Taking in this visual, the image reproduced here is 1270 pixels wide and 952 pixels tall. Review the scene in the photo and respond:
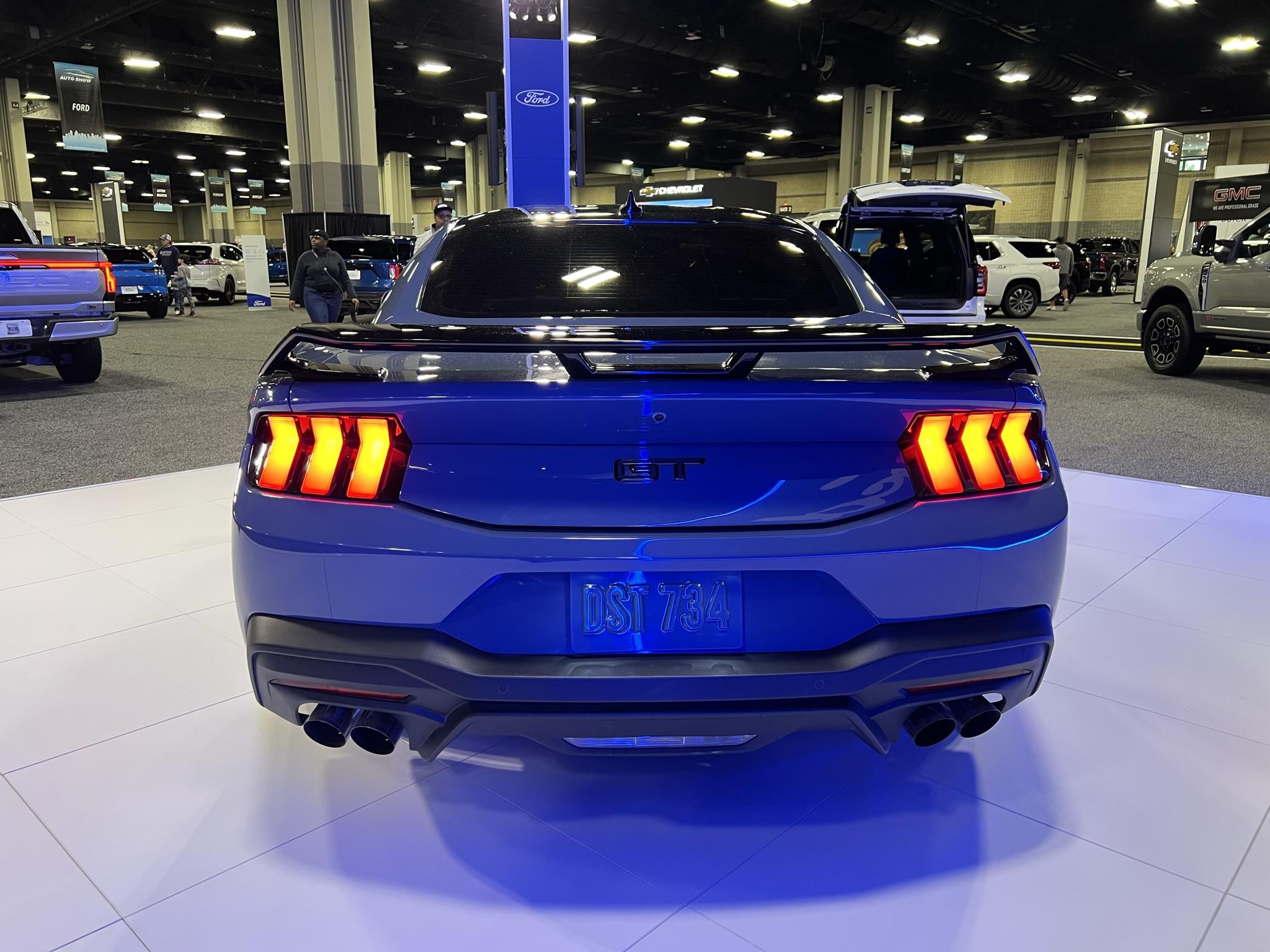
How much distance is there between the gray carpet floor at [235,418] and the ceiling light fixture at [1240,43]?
11.5 m

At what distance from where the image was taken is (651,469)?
5.11 feet

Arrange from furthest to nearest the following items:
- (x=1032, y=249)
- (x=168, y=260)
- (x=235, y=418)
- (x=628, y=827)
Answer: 1. (x=168, y=260)
2. (x=1032, y=249)
3. (x=235, y=418)
4. (x=628, y=827)

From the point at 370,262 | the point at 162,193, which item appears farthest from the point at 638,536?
the point at 162,193

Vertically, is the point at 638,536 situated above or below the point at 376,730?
above

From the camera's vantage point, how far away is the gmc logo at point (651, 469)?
1555 mm

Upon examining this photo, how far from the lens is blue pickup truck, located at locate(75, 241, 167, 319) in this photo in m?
18.5

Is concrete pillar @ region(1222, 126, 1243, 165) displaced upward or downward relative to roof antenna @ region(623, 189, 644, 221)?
upward

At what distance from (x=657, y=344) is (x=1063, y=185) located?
3620 centimetres

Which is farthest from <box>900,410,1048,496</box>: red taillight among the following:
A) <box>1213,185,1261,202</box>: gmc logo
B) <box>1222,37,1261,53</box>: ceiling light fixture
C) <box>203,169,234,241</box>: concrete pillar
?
Answer: <box>203,169,234,241</box>: concrete pillar

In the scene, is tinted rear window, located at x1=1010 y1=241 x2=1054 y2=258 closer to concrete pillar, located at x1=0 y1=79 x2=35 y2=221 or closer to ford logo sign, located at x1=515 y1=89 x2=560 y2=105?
ford logo sign, located at x1=515 y1=89 x2=560 y2=105

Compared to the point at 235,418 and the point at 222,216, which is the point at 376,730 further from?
the point at 222,216

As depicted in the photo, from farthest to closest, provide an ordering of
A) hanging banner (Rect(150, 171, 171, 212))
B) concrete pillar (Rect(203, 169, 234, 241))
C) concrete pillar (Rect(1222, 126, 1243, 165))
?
concrete pillar (Rect(203, 169, 234, 241))
hanging banner (Rect(150, 171, 171, 212))
concrete pillar (Rect(1222, 126, 1243, 165))

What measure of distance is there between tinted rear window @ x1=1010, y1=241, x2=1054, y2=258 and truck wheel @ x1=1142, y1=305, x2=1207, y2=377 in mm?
7439

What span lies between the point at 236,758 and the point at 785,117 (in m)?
29.0
